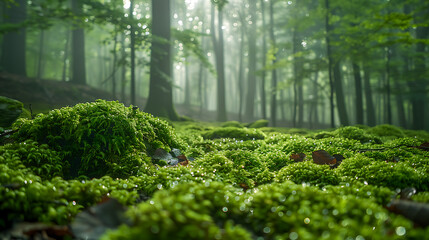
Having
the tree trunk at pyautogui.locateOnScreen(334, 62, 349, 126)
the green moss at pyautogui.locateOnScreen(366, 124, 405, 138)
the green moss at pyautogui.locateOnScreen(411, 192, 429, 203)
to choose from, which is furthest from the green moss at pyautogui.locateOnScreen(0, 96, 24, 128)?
the tree trunk at pyautogui.locateOnScreen(334, 62, 349, 126)

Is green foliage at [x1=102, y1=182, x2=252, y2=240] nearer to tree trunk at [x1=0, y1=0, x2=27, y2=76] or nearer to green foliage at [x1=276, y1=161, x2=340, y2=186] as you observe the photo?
green foliage at [x1=276, y1=161, x2=340, y2=186]

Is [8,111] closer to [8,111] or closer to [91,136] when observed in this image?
[8,111]

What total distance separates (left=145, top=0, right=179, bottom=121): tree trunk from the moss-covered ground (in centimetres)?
649

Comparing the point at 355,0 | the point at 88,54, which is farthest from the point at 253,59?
the point at 88,54

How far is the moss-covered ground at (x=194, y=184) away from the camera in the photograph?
136 cm

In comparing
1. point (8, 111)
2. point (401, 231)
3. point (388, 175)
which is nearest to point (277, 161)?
point (388, 175)

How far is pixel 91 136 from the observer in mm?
3371

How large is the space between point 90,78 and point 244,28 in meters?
25.9

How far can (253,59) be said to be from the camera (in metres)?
27.4

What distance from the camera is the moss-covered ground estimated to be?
1.36 meters

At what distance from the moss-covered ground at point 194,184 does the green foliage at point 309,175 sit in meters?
0.01

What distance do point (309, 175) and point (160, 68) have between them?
983 centimetres

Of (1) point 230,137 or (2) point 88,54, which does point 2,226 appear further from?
(2) point 88,54

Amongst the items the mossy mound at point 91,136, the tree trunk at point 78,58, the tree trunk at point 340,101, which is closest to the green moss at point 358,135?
the mossy mound at point 91,136
